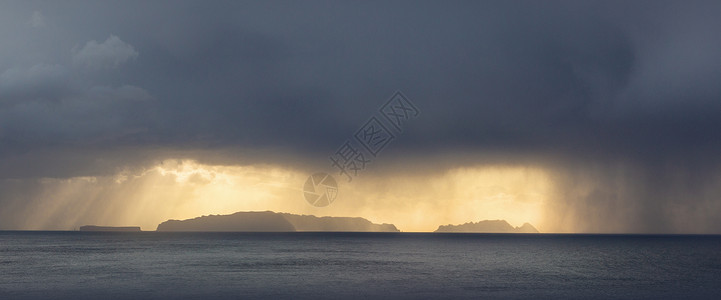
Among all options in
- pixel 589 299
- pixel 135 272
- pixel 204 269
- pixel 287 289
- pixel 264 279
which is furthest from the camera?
pixel 204 269

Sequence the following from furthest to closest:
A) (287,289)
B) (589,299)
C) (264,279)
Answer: (264,279) < (287,289) < (589,299)

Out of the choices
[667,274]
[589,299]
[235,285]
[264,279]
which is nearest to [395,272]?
[264,279]

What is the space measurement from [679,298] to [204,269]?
2532 inches

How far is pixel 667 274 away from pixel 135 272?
3222 inches

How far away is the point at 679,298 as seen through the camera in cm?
5712

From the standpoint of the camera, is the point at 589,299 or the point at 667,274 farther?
the point at 667,274

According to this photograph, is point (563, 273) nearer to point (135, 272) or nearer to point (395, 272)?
point (395, 272)

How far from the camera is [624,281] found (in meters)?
74.1

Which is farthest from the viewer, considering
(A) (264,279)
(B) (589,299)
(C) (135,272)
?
(C) (135,272)

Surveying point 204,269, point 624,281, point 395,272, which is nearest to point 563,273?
point 624,281

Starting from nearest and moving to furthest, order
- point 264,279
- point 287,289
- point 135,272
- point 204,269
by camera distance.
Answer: point 287,289 < point 264,279 < point 135,272 < point 204,269

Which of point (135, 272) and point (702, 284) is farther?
point (135, 272)

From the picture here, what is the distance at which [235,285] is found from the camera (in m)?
63.1

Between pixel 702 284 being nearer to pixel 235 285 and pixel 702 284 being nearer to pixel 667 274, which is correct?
pixel 667 274
